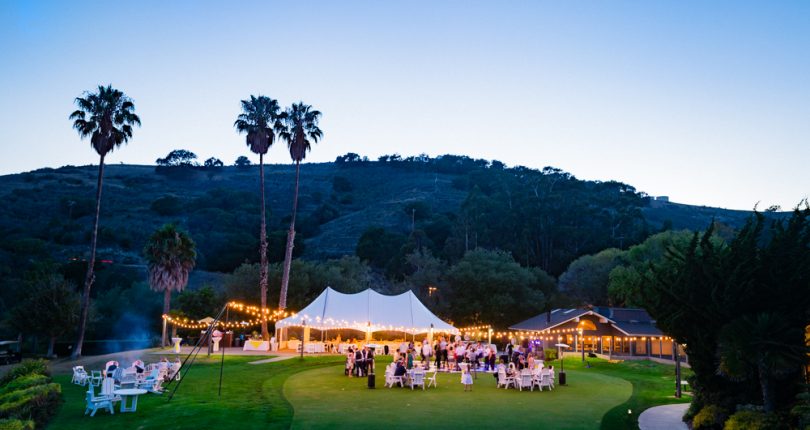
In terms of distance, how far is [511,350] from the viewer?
2720 cm

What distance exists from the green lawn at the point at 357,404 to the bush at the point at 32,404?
337 mm

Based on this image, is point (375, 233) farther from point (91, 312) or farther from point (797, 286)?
point (797, 286)

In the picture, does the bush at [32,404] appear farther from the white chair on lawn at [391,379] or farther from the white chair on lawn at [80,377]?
the white chair on lawn at [391,379]

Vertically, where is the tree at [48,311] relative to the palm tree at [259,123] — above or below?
below

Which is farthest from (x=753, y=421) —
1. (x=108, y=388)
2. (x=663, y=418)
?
(x=108, y=388)

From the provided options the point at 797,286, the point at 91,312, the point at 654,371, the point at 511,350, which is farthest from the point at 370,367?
the point at 91,312

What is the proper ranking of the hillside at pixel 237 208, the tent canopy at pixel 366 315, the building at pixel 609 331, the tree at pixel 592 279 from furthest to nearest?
the hillside at pixel 237 208 < the tree at pixel 592 279 < the building at pixel 609 331 < the tent canopy at pixel 366 315

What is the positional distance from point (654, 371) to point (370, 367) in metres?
14.2

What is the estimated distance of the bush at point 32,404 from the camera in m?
14.1

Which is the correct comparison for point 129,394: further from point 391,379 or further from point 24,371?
point 391,379

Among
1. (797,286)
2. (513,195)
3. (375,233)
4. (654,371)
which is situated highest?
(513,195)

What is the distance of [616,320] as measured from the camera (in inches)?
1660

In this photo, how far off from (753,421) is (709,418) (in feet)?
5.29

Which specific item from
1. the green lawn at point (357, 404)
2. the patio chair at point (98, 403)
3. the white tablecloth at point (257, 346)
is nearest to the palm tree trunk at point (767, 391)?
the green lawn at point (357, 404)
